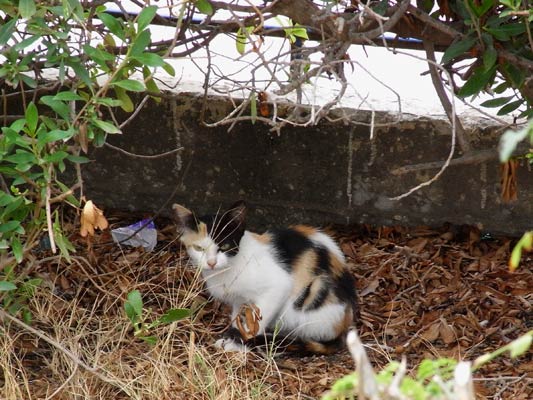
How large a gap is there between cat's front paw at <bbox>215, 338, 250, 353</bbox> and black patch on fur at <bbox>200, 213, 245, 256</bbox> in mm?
378

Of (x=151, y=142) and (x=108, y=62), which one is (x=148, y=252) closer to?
(x=151, y=142)

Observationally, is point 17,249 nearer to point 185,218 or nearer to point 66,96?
point 66,96

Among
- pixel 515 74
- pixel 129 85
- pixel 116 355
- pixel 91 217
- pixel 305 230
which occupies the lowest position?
pixel 116 355

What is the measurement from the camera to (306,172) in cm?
477

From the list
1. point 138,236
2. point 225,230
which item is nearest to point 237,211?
point 225,230

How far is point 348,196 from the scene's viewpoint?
15.7ft

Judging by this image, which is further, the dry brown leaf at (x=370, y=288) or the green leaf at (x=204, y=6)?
the dry brown leaf at (x=370, y=288)

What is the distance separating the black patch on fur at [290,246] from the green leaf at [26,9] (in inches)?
70.0

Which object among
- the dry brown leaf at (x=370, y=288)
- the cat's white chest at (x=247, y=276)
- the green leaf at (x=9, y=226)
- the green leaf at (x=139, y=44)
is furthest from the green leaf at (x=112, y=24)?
the dry brown leaf at (x=370, y=288)

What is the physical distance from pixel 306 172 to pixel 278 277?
745 mm

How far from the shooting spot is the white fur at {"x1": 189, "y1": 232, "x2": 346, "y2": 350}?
4.18 m

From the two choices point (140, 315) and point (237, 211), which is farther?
point (237, 211)

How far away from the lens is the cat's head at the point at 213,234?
160 inches

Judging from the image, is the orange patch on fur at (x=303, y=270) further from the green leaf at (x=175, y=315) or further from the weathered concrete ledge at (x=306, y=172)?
the green leaf at (x=175, y=315)
